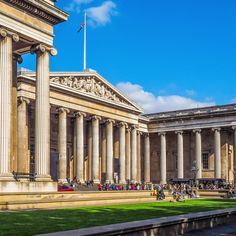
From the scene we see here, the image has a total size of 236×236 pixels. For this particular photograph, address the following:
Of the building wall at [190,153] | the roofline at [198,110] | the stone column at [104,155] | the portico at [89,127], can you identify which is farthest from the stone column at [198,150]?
the stone column at [104,155]

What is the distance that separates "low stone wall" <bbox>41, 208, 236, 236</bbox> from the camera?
13195mm

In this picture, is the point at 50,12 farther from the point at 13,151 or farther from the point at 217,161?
the point at 217,161

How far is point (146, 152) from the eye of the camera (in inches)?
3206

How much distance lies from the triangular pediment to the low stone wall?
3979 centimetres

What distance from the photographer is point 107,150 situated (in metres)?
67.5

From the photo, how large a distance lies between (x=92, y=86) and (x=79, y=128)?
6.84 meters

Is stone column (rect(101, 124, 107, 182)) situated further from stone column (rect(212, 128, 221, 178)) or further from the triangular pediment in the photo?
stone column (rect(212, 128, 221, 178))

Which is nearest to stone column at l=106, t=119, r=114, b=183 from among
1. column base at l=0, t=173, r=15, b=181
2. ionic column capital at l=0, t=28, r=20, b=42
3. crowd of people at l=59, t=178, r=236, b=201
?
crowd of people at l=59, t=178, r=236, b=201

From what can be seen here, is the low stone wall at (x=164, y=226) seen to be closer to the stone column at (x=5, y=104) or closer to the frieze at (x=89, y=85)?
the stone column at (x=5, y=104)

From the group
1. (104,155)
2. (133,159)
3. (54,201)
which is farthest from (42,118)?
(133,159)

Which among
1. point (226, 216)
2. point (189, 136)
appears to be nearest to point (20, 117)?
point (226, 216)

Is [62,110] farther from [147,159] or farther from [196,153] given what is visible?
[196,153]

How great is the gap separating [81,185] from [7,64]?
29551mm

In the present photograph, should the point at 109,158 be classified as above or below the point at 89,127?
below
